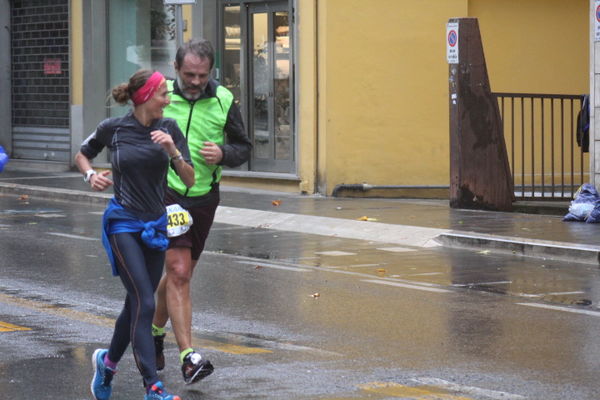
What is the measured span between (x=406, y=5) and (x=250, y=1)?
2.97 m

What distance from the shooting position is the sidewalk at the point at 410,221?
45.2 ft

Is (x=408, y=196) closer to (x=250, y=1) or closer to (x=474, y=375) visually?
(x=250, y=1)

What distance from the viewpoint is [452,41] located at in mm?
17125

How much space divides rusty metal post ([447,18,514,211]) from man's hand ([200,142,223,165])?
10295 millimetres

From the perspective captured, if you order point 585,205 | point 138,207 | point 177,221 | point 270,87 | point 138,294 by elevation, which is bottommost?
point 585,205

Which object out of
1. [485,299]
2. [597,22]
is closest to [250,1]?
[597,22]

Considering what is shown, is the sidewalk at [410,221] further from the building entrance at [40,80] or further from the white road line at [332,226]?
the building entrance at [40,80]

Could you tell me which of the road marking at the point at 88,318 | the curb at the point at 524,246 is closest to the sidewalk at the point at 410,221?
the curb at the point at 524,246

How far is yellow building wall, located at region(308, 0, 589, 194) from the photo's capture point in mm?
19672

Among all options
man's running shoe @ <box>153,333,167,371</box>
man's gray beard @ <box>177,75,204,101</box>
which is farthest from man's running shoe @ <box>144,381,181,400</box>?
man's gray beard @ <box>177,75,204,101</box>

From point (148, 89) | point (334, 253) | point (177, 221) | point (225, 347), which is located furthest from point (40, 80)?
point (148, 89)

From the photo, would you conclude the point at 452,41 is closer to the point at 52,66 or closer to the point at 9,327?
the point at 9,327

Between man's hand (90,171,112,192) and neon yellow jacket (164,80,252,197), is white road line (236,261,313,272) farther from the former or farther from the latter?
man's hand (90,171,112,192)

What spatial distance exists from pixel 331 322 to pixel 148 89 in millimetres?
3194
